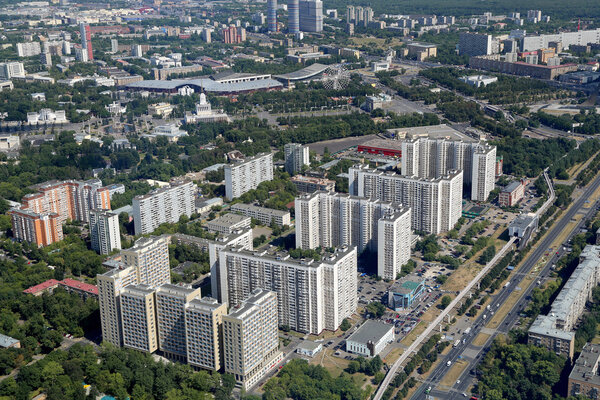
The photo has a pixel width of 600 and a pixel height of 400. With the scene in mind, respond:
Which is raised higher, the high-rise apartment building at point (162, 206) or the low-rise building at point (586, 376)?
the high-rise apartment building at point (162, 206)

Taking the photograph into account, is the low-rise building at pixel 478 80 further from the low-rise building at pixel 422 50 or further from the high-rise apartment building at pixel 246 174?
the high-rise apartment building at pixel 246 174

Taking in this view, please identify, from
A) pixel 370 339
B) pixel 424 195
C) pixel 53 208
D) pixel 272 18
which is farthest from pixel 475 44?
pixel 370 339

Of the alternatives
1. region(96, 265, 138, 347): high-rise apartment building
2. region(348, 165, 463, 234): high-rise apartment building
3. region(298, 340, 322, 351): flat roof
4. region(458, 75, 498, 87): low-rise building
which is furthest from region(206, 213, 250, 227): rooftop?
region(458, 75, 498, 87): low-rise building

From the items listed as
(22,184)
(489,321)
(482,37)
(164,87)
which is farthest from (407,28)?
(489,321)

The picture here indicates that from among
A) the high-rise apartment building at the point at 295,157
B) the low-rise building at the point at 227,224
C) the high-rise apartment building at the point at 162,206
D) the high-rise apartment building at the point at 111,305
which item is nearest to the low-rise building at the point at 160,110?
the high-rise apartment building at the point at 295,157

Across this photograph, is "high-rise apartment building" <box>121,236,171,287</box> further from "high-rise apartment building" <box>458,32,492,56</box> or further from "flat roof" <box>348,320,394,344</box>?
"high-rise apartment building" <box>458,32,492,56</box>

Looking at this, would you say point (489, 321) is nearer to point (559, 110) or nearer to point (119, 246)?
point (119, 246)

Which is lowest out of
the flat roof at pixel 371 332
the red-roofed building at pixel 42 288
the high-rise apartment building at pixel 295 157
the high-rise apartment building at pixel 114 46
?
the flat roof at pixel 371 332
